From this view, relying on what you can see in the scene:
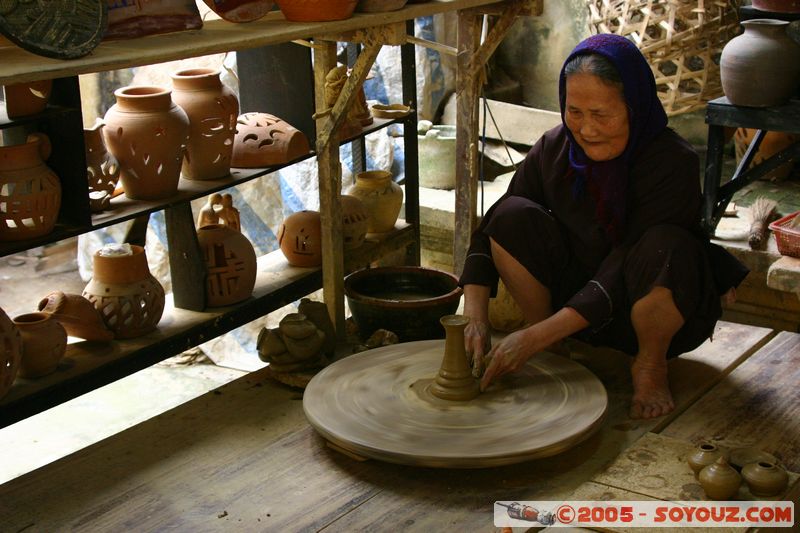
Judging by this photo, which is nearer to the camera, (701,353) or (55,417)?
(701,353)

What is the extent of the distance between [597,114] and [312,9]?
885mm

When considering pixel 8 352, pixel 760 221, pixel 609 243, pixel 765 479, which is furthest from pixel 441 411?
pixel 760 221

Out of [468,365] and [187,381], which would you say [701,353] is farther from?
[187,381]

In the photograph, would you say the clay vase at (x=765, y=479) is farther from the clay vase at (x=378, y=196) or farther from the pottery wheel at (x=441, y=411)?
the clay vase at (x=378, y=196)

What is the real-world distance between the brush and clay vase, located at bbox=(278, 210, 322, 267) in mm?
2128

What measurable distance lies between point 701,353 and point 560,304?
22.3 inches

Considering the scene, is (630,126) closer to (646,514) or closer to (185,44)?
(646,514)

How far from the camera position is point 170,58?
2602mm

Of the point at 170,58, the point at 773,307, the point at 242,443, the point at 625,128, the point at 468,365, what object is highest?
the point at 170,58

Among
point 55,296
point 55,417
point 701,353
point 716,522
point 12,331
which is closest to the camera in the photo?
point 716,522

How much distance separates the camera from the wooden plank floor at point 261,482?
2.60 metres

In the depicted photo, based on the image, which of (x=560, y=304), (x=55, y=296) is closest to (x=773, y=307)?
(x=560, y=304)

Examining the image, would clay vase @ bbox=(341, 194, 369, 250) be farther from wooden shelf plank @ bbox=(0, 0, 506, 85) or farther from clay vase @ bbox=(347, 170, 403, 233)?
wooden shelf plank @ bbox=(0, 0, 506, 85)

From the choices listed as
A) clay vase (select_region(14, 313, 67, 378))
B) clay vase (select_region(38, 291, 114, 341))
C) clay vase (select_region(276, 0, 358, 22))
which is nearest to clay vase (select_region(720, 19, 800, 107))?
clay vase (select_region(276, 0, 358, 22))
